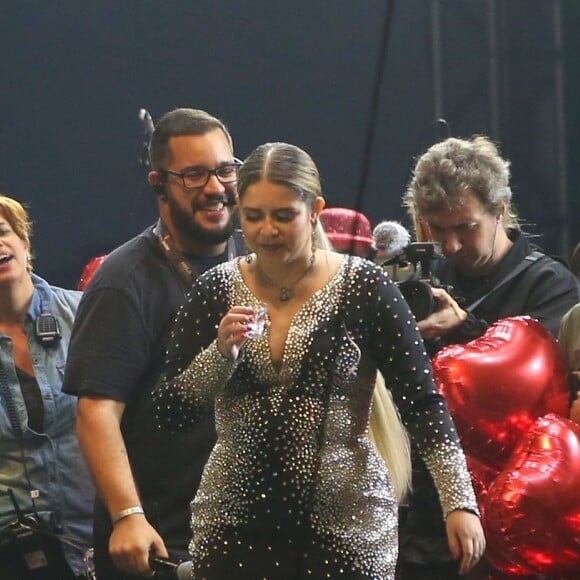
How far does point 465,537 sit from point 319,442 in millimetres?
183

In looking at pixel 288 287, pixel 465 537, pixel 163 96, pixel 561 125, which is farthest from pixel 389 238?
pixel 163 96

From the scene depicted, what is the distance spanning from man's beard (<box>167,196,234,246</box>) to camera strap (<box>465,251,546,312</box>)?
1.20 ft

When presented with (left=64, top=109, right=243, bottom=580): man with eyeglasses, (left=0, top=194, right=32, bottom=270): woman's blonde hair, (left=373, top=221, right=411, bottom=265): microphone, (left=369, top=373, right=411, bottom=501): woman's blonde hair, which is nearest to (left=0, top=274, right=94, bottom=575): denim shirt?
(left=0, top=194, right=32, bottom=270): woman's blonde hair

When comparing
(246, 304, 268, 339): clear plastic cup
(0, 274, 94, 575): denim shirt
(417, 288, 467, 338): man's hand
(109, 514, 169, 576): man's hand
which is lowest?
(0, 274, 94, 575): denim shirt

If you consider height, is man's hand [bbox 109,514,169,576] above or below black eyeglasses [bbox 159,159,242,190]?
below

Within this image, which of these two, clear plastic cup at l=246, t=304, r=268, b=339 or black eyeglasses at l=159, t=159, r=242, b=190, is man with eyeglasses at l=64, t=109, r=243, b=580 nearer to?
black eyeglasses at l=159, t=159, r=242, b=190

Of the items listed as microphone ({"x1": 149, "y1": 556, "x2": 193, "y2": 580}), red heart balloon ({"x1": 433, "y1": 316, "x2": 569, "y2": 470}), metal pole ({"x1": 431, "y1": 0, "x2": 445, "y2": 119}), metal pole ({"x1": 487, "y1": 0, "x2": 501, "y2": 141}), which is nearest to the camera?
microphone ({"x1": 149, "y1": 556, "x2": 193, "y2": 580})

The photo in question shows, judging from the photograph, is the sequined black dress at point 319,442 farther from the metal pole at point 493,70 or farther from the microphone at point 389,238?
the metal pole at point 493,70

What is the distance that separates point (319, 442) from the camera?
1418 millimetres

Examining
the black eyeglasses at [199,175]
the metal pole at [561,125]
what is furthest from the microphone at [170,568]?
the metal pole at [561,125]

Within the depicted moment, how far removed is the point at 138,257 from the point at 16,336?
0.51 metres

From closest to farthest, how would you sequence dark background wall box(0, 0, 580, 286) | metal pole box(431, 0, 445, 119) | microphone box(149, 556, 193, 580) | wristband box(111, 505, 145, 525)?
1. microphone box(149, 556, 193, 580)
2. wristband box(111, 505, 145, 525)
3. metal pole box(431, 0, 445, 119)
4. dark background wall box(0, 0, 580, 286)

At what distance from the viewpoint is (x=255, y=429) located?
1.43m

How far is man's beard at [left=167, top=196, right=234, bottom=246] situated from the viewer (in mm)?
1812
